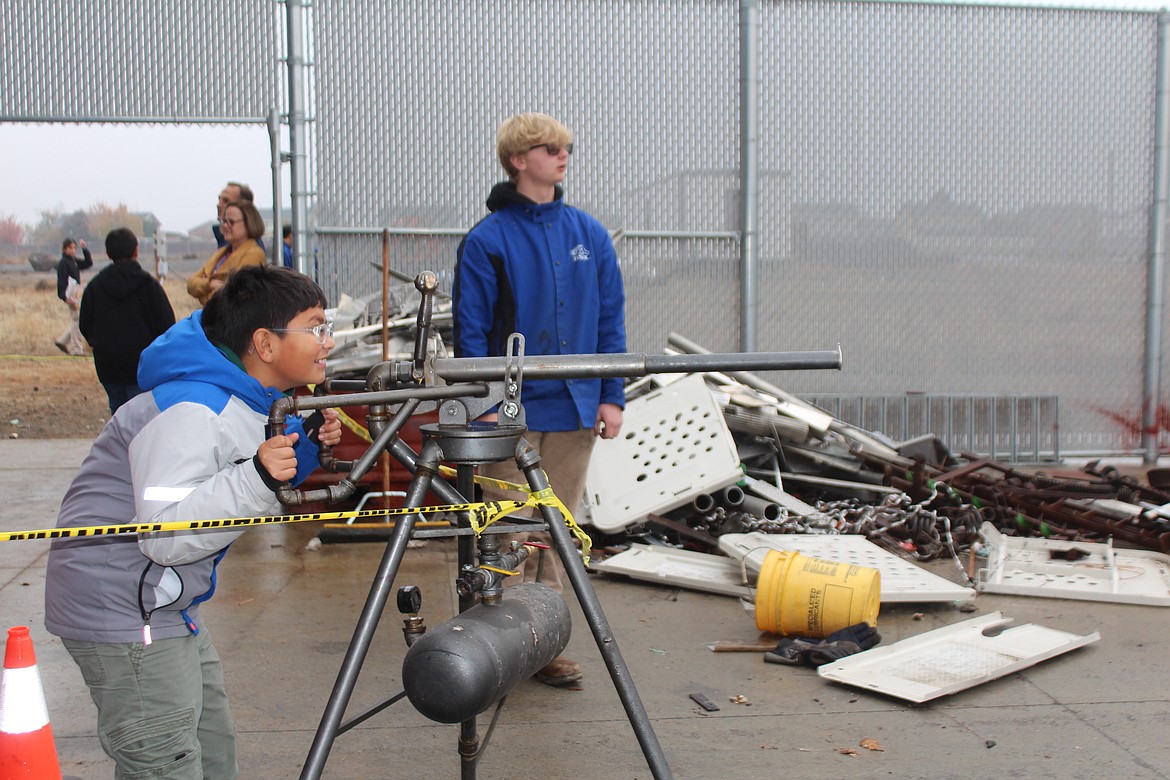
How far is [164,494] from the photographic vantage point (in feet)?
7.38

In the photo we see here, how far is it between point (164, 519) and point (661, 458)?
4.26 meters

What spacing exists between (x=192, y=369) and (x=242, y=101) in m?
5.70

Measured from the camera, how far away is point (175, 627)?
8.10 feet

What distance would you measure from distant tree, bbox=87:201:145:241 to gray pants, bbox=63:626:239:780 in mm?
7298

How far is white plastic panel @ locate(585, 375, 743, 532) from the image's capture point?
6.05m

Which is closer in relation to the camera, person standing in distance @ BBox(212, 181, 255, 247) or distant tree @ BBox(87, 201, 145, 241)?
person standing in distance @ BBox(212, 181, 255, 247)

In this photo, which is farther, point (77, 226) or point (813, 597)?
point (77, 226)

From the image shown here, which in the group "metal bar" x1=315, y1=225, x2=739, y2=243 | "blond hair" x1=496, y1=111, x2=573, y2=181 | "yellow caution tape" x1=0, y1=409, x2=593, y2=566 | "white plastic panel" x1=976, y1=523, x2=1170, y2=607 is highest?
"blond hair" x1=496, y1=111, x2=573, y2=181

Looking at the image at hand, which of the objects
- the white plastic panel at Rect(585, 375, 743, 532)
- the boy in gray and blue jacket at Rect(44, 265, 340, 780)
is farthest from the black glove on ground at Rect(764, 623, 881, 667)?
the boy in gray and blue jacket at Rect(44, 265, 340, 780)

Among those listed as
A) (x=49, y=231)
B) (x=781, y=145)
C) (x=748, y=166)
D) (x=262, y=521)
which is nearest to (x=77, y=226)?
(x=49, y=231)

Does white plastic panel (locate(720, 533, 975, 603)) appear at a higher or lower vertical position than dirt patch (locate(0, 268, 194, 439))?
lower

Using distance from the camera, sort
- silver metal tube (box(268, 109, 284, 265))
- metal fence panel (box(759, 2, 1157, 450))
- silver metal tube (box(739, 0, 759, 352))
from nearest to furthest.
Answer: silver metal tube (box(268, 109, 284, 265)), silver metal tube (box(739, 0, 759, 352)), metal fence panel (box(759, 2, 1157, 450))

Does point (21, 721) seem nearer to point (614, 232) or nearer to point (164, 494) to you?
point (164, 494)

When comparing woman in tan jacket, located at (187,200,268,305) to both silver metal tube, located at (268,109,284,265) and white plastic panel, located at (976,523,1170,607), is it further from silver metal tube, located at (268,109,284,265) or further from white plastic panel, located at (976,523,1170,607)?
white plastic panel, located at (976,523,1170,607)
